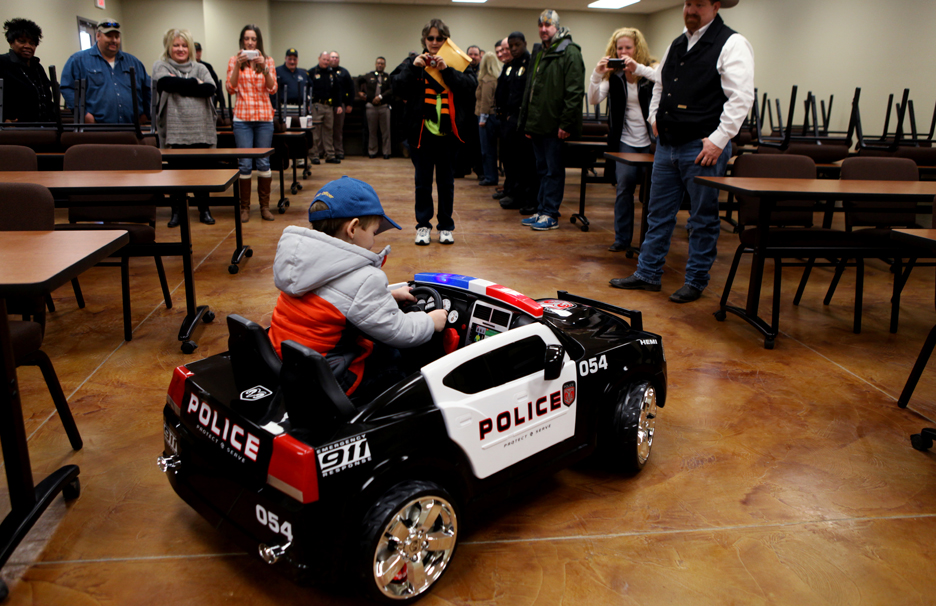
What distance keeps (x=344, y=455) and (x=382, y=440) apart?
102mm

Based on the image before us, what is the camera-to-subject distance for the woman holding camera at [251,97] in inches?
231

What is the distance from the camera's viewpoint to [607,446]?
2.14 m

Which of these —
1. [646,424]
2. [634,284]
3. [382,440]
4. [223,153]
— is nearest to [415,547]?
[382,440]

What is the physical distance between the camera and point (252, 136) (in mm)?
6141

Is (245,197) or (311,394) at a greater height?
(245,197)

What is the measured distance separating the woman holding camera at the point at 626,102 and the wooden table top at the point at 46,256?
4.08 metres

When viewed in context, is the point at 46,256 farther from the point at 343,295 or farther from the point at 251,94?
the point at 251,94

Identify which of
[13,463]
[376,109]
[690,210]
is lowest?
[13,463]

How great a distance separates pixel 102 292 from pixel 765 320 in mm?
4184

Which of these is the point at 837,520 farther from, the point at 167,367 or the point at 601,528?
the point at 167,367

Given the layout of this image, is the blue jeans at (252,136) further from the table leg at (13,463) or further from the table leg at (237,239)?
the table leg at (13,463)

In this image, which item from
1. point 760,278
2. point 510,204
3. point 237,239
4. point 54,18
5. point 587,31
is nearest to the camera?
point 760,278

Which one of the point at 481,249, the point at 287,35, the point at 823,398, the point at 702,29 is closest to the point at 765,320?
the point at 823,398

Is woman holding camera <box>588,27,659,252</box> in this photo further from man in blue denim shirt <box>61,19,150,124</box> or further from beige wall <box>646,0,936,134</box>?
beige wall <box>646,0,936,134</box>
